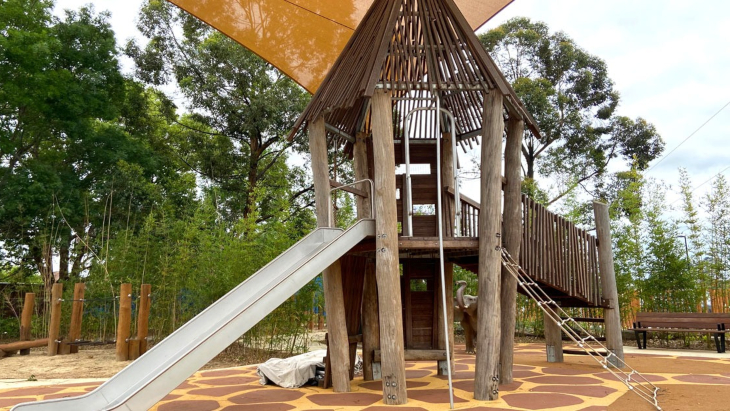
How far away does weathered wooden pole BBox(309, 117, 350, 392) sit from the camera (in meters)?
6.27

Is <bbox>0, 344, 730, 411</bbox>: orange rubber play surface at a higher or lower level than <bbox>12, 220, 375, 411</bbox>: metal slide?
lower

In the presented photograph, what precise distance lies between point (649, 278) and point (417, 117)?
654 cm

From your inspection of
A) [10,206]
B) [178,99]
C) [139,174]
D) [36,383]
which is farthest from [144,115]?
[36,383]

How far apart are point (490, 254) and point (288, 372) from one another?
281 cm

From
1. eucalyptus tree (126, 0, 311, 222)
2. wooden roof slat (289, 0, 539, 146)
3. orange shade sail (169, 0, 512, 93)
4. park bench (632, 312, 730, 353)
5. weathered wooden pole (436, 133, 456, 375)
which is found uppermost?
eucalyptus tree (126, 0, 311, 222)

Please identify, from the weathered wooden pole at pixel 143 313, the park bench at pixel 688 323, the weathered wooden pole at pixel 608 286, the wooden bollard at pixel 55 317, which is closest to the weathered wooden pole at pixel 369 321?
the weathered wooden pole at pixel 608 286

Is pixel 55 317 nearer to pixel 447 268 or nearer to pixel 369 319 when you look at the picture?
pixel 369 319

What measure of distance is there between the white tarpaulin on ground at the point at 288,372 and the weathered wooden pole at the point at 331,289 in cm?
71

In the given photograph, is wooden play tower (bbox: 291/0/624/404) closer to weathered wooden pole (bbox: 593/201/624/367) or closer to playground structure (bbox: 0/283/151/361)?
weathered wooden pole (bbox: 593/201/624/367)

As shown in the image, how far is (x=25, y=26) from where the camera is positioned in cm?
1543

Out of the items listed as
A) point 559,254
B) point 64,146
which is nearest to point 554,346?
point 559,254

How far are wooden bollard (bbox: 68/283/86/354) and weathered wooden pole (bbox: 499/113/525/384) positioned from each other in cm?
754

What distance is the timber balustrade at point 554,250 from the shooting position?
272 inches

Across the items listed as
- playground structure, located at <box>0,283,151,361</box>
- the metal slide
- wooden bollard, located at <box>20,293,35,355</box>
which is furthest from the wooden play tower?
wooden bollard, located at <box>20,293,35,355</box>
